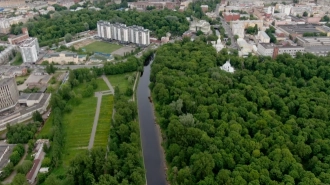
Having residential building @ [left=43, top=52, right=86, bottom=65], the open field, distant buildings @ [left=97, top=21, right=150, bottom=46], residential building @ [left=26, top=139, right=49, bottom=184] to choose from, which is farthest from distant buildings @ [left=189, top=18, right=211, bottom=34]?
residential building @ [left=26, top=139, right=49, bottom=184]

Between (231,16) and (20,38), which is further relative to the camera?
(231,16)

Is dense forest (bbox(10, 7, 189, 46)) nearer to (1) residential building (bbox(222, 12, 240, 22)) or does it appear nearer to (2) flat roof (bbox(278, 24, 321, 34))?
(1) residential building (bbox(222, 12, 240, 22))

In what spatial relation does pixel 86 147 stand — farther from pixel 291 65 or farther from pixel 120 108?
pixel 291 65

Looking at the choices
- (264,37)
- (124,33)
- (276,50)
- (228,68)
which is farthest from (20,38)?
(276,50)

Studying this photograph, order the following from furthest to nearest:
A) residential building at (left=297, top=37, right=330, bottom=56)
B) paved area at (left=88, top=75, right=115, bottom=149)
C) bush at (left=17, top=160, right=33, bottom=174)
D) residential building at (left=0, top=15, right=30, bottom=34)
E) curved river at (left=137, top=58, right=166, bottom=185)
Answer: residential building at (left=0, top=15, right=30, bottom=34) < residential building at (left=297, top=37, right=330, bottom=56) < paved area at (left=88, top=75, right=115, bottom=149) < curved river at (left=137, top=58, right=166, bottom=185) < bush at (left=17, top=160, right=33, bottom=174)

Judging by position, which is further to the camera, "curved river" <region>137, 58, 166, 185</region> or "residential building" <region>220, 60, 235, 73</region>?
"residential building" <region>220, 60, 235, 73</region>

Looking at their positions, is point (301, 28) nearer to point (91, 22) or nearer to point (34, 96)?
point (91, 22)
